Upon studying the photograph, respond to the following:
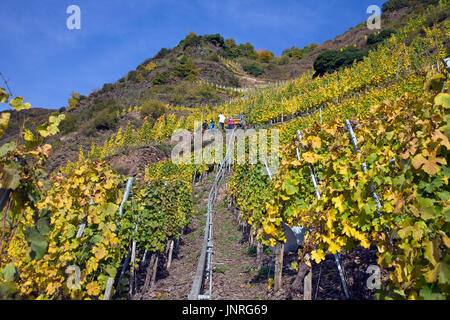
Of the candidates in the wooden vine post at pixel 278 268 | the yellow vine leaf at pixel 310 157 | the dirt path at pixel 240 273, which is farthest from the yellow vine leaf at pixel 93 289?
the yellow vine leaf at pixel 310 157

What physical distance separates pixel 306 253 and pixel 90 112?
4266cm

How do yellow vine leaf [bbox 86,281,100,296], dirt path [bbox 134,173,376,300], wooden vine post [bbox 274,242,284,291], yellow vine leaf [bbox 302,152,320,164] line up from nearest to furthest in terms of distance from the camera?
yellow vine leaf [bbox 86,281,100,296] < yellow vine leaf [bbox 302,152,320,164] < dirt path [bbox 134,173,376,300] < wooden vine post [bbox 274,242,284,291]

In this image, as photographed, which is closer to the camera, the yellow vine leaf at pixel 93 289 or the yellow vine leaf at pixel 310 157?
the yellow vine leaf at pixel 93 289

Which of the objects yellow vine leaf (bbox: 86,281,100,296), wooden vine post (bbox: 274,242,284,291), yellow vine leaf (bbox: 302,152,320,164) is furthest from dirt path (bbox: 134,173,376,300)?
yellow vine leaf (bbox: 86,281,100,296)

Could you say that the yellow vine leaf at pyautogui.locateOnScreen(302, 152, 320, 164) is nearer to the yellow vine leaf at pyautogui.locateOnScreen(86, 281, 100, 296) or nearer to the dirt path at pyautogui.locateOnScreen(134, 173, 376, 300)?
the dirt path at pyautogui.locateOnScreen(134, 173, 376, 300)

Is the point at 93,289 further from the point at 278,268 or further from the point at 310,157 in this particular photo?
the point at 310,157

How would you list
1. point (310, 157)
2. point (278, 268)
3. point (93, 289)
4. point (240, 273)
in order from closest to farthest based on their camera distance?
point (93, 289)
point (310, 157)
point (278, 268)
point (240, 273)

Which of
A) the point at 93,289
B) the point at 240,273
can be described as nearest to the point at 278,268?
the point at 240,273

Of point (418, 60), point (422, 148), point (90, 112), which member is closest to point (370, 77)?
point (418, 60)

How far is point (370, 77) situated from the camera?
58.7 ft

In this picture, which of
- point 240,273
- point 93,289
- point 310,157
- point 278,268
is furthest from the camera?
point 240,273

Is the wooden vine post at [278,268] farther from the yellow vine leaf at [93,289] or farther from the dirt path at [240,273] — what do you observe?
the yellow vine leaf at [93,289]

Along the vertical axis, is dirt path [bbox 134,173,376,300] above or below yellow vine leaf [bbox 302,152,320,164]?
below

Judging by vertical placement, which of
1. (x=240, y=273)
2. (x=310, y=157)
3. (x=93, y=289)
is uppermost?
(x=310, y=157)
